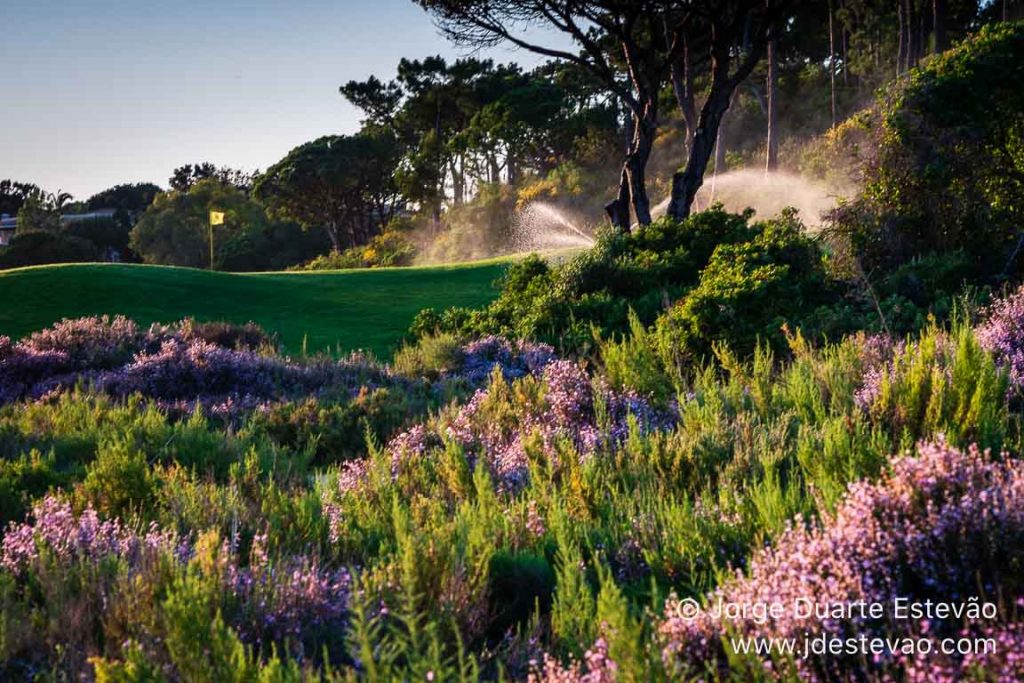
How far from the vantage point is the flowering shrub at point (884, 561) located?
2871mm

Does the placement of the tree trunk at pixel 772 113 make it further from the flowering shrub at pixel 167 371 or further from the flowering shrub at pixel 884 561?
the flowering shrub at pixel 884 561

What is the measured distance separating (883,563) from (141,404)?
9240 mm

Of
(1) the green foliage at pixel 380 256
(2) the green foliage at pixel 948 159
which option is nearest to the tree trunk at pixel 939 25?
(2) the green foliage at pixel 948 159

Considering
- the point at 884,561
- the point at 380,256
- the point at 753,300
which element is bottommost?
Result: the point at 884,561

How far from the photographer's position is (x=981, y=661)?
254 centimetres

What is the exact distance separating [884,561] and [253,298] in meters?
19.9

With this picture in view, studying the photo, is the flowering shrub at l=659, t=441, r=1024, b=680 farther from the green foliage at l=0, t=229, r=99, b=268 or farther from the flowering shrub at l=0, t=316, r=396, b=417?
the green foliage at l=0, t=229, r=99, b=268

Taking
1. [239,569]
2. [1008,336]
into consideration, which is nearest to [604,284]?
[1008,336]

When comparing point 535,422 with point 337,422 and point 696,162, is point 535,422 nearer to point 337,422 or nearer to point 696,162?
point 337,422

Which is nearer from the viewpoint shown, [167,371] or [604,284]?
[167,371]

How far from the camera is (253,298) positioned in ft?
69.8

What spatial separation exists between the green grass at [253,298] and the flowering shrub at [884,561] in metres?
12.7

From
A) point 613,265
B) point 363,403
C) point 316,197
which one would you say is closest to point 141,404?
point 363,403

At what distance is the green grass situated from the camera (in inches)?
701
